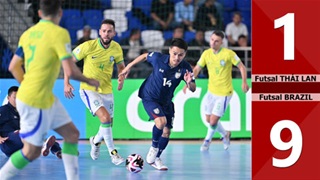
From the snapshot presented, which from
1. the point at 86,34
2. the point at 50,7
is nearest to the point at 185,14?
the point at 86,34

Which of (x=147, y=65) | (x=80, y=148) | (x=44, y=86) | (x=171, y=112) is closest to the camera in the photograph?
(x=44, y=86)

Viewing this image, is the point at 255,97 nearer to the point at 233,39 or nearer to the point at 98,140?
the point at 98,140

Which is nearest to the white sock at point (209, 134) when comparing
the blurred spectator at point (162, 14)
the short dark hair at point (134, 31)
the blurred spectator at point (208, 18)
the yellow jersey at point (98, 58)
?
the yellow jersey at point (98, 58)

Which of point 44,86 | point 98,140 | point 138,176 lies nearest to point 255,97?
point 44,86

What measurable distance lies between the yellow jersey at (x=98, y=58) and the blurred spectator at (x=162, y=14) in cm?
571

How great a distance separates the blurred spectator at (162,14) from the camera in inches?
672

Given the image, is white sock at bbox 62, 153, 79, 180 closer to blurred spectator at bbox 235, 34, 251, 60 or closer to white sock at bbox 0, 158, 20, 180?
white sock at bbox 0, 158, 20, 180

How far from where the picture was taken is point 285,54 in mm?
6672

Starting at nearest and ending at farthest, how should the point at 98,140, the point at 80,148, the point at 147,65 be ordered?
1. the point at 98,140
2. the point at 80,148
3. the point at 147,65

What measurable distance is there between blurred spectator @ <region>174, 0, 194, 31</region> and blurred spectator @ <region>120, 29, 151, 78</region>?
1.34 m

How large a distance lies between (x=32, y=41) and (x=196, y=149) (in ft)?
22.2

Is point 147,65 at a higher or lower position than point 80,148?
higher

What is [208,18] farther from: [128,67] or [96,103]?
[128,67]

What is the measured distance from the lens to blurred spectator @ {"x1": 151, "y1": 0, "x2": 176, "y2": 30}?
17078mm
